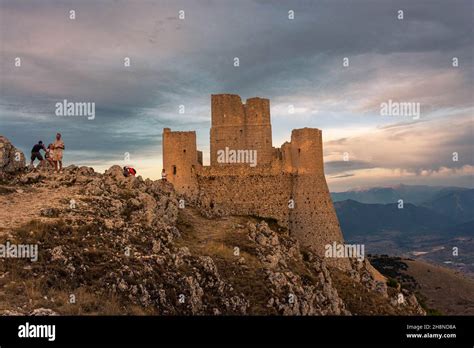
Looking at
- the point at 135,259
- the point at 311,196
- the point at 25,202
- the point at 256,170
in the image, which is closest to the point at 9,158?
the point at 25,202

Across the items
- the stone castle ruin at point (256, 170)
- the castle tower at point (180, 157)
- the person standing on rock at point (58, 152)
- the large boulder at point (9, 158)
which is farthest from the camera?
the castle tower at point (180, 157)

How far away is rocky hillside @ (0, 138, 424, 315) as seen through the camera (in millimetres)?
17406

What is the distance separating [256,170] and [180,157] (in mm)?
Result: 7099

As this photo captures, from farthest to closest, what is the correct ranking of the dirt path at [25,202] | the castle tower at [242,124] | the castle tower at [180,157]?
the castle tower at [180,157] → the castle tower at [242,124] → the dirt path at [25,202]

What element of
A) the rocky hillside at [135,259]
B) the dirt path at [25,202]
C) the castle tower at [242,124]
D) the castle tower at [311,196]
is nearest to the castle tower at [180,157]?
the castle tower at [242,124]

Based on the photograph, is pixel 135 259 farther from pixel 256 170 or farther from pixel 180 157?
pixel 180 157

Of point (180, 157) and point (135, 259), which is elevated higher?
point (180, 157)

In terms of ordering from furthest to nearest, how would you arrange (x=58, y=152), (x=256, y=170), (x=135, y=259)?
(x=256, y=170)
(x=58, y=152)
(x=135, y=259)

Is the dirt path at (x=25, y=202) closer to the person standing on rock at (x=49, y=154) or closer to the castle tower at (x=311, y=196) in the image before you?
the person standing on rock at (x=49, y=154)

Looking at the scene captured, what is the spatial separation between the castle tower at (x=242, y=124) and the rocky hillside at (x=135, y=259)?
12.1 metres

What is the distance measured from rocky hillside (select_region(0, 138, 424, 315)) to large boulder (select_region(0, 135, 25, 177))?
0.17 metres

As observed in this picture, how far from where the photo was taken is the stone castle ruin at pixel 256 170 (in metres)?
45.6

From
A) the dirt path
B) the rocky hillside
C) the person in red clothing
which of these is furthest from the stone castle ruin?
the dirt path

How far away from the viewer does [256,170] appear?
4584 centimetres
